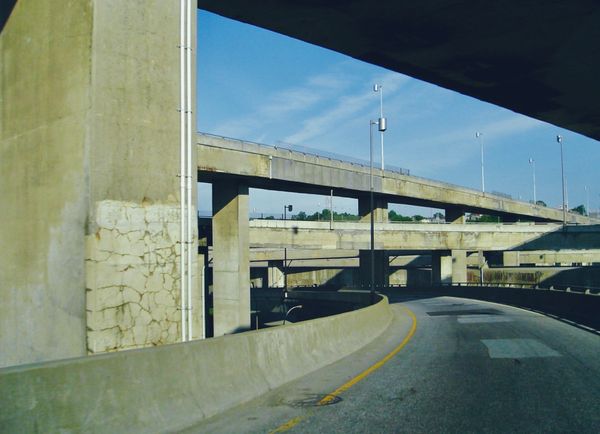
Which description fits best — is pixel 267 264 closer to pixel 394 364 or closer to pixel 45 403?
pixel 394 364

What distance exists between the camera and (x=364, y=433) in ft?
24.4

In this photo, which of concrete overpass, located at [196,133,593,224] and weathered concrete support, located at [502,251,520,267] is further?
weathered concrete support, located at [502,251,520,267]

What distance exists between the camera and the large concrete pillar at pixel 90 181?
9570 millimetres

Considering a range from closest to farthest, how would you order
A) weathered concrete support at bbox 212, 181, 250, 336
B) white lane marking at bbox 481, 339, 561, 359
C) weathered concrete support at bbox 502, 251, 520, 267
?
1. white lane marking at bbox 481, 339, 561, 359
2. weathered concrete support at bbox 212, 181, 250, 336
3. weathered concrete support at bbox 502, 251, 520, 267

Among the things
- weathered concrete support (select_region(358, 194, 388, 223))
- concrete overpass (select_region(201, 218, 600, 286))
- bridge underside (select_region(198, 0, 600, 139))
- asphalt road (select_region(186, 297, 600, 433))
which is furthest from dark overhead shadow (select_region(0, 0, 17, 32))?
weathered concrete support (select_region(358, 194, 388, 223))

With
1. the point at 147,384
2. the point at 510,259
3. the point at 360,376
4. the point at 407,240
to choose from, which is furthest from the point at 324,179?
the point at 510,259

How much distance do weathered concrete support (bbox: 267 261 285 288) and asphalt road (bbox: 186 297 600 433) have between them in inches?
3157

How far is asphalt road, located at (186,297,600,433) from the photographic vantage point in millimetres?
7832

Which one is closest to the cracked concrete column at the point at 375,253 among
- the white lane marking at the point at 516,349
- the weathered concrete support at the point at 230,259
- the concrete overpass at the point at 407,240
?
the concrete overpass at the point at 407,240

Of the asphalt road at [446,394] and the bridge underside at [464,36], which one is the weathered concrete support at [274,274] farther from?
the bridge underside at [464,36]

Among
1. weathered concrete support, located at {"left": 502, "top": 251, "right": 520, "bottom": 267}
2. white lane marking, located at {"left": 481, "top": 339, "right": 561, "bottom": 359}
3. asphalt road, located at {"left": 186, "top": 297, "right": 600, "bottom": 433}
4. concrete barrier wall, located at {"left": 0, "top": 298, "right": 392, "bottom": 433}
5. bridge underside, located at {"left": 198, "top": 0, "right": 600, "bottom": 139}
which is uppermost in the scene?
bridge underside, located at {"left": 198, "top": 0, "right": 600, "bottom": 139}

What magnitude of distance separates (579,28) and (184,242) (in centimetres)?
816

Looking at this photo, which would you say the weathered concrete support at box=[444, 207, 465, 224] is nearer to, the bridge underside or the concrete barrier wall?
the bridge underside

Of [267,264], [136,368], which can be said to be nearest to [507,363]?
[136,368]
